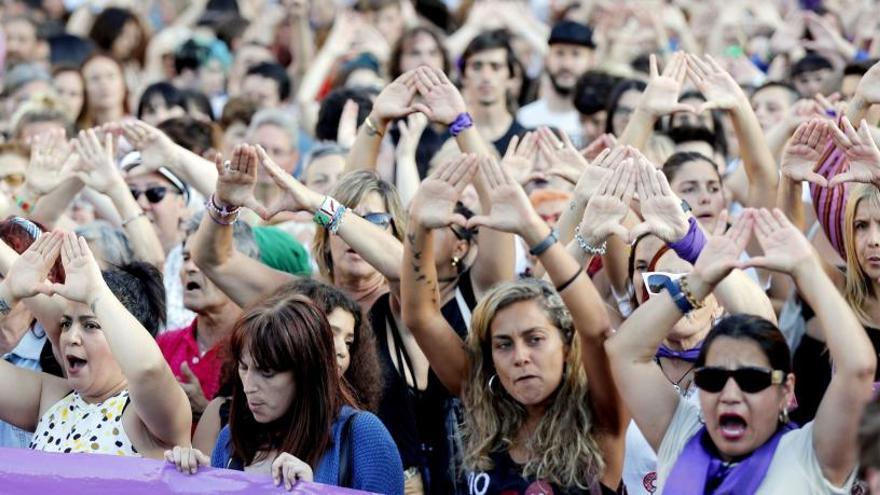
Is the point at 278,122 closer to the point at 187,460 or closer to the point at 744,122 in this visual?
the point at 744,122

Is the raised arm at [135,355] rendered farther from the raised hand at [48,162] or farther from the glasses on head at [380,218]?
the raised hand at [48,162]

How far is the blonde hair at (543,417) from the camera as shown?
4.90 meters

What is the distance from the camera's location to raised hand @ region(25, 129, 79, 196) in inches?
279

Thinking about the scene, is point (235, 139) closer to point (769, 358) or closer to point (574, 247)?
point (574, 247)

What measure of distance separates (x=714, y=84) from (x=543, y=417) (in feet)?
5.33

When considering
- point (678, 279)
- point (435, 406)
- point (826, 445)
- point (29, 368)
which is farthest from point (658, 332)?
point (29, 368)

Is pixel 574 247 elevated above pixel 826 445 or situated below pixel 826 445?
above

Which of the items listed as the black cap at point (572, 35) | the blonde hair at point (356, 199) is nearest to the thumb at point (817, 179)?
the blonde hair at point (356, 199)

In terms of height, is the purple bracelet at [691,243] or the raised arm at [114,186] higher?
the purple bracelet at [691,243]

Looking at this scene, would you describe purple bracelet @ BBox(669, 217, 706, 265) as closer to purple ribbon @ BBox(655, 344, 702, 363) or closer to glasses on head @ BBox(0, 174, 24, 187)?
purple ribbon @ BBox(655, 344, 702, 363)

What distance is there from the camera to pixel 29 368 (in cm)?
569

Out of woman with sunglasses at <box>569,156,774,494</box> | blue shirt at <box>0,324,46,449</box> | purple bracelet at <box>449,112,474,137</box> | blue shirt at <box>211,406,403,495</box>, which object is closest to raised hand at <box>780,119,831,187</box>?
woman with sunglasses at <box>569,156,774,494</box>

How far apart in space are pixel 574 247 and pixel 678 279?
751 mm

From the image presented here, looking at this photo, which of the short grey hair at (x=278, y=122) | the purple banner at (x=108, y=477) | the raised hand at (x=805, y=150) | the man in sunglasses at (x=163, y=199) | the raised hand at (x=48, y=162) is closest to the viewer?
the purple banner at (x=108, y=477)
